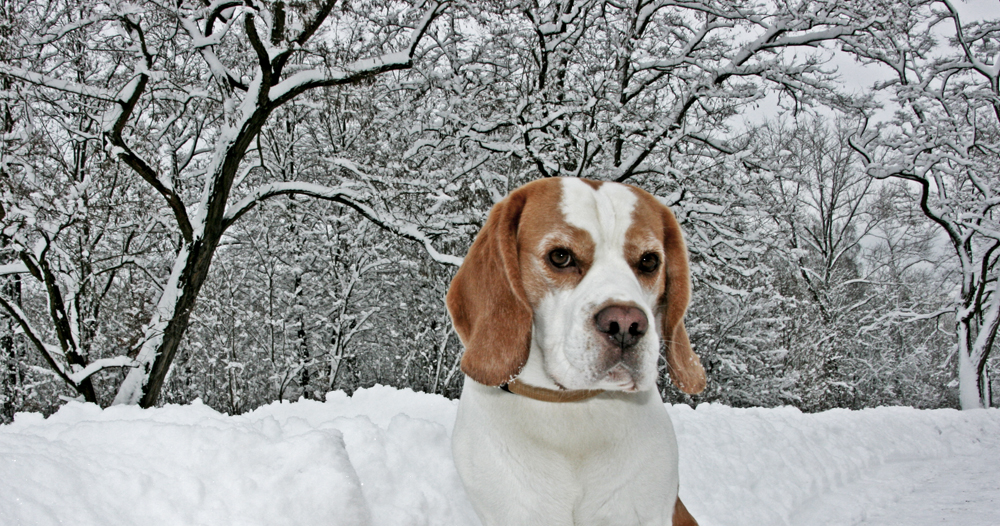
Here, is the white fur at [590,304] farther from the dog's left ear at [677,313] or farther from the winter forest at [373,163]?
the winter forest at [373,163]

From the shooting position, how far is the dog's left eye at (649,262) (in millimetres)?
2176

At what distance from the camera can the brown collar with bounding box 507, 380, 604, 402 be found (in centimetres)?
208

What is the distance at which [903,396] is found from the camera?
25.3 m

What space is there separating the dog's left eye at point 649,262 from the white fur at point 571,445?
3.7 inches

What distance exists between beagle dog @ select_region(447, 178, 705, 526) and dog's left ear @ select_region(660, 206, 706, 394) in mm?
76

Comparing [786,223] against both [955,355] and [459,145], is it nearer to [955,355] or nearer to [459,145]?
[459,145]

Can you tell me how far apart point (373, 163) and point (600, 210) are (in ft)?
29.2

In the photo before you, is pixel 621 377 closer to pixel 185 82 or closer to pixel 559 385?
pixel 559 385

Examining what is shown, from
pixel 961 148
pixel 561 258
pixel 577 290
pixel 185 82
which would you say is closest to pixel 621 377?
pixel 577 290

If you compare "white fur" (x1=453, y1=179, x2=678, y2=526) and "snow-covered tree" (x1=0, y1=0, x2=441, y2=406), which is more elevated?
"snow-covered tree" (x1=0, y1=0, x2=441, y2=406)

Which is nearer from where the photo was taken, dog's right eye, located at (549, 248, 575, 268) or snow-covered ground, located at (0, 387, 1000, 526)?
dog's right eye, located at (549, 248, 575, 268)

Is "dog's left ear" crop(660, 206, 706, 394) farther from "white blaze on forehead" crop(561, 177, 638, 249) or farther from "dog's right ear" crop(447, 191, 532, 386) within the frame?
"dog's right ear" crop(447, 191, 532, 386)

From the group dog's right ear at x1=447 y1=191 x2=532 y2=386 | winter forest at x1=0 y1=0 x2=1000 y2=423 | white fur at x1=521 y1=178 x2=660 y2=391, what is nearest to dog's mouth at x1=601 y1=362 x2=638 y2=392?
white fur at x1=521 y1=178 x2=660 y2=391

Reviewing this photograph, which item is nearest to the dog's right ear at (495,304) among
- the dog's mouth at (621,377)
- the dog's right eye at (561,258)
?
the dog's right eye at (561,258)
